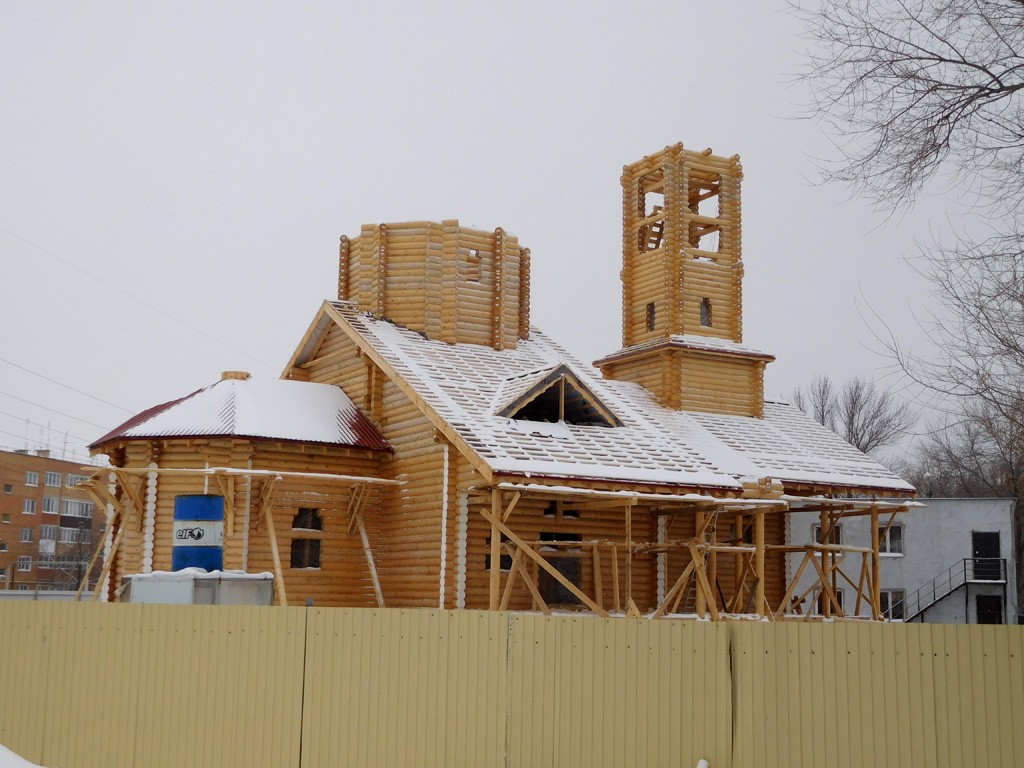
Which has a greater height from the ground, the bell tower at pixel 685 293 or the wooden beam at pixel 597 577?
the bell tower at pixel 685 293

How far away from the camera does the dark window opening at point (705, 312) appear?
31188 mm

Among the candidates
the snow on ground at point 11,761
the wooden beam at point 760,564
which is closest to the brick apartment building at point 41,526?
the wooden beam at point 760,564

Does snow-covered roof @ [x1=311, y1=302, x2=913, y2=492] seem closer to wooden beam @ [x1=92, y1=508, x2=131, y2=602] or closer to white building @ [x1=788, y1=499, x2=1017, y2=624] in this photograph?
wooden beam @ [x1=92, y1=508, x2=131, y2=602]

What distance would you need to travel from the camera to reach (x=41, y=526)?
73188 mm

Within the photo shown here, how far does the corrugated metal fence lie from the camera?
1081cm

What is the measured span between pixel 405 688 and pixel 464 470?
10.3 metres

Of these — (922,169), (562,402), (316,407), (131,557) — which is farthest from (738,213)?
(922,169)

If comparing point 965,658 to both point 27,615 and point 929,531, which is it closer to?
point 27,615

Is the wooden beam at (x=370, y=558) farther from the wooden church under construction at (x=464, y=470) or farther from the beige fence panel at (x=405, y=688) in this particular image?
the beige fence panel at (x=405, y=688)

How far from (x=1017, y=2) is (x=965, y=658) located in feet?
19.7

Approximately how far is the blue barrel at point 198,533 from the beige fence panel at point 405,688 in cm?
1047

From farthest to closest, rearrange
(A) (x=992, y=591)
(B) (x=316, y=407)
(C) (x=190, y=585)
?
(A) (x=992, y=591)
(B) (x=316, y=407)
(C) (x=190, y=585)

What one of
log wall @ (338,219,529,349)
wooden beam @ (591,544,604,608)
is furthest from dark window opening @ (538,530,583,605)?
log wall @ (338,219,529,349)

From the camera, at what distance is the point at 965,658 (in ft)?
35.1
